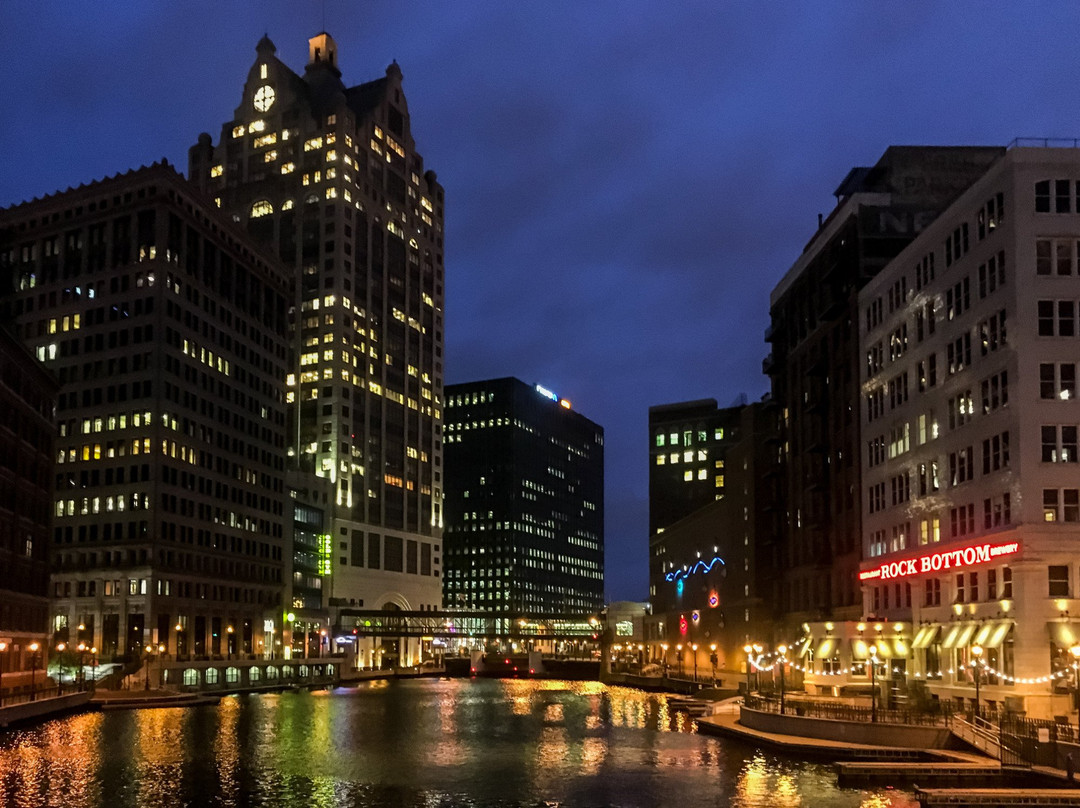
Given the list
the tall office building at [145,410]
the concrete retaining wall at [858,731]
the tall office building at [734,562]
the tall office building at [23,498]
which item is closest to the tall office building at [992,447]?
the concrete retaining wall at [858,731]

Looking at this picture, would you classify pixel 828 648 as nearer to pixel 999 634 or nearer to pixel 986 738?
pixel 999 634

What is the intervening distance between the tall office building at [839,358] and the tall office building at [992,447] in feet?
43.8

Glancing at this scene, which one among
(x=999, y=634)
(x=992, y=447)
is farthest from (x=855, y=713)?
(x=992, y=447)

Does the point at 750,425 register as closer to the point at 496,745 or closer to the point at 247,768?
the point at 496,745

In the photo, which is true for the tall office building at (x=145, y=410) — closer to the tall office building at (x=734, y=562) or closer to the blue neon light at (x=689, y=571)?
the blue neon light at (x=689, y=571)

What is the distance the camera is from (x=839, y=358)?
10900 centimetres

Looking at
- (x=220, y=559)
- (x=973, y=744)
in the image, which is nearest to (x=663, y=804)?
(x=973, y=744)

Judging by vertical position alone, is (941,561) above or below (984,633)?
above

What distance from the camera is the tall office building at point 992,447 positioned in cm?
6631

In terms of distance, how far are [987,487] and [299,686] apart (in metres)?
118

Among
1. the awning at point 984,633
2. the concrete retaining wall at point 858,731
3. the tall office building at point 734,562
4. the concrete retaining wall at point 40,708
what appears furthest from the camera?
the tall office building at point 734,562

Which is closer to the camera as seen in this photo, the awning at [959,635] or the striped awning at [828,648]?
the awning at [959,635]

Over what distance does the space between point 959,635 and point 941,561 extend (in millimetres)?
5384

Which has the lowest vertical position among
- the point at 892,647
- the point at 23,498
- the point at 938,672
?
the point at 938,672
